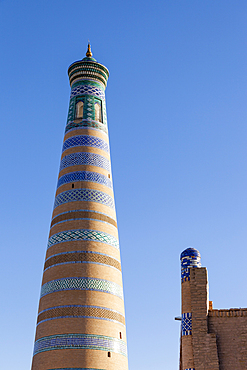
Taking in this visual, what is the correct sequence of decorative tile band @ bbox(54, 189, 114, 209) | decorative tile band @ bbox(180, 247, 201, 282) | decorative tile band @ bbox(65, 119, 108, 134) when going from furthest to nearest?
decorative tile band @ bbox(65, 119, 108, 134) → decorative tile band @ bbox(54, 189, 114, 209) → decorative tile band @ bbox(180, 247, 201, 282)

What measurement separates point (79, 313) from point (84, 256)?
1.61m

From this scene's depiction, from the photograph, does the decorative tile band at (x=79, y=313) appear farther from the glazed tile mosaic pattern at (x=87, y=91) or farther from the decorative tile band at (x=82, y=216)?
the glazed tile mosaic pattern at (x=87, y=91)

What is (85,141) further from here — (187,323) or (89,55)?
(187,323)

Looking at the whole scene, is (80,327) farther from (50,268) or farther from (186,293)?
(186,293)

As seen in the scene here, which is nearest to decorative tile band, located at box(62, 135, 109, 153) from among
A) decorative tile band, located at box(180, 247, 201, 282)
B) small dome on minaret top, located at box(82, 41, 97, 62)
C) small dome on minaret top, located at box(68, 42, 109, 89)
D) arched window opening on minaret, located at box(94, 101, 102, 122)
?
arched window opening on minaret, located at box(94, 101, 102, 122)

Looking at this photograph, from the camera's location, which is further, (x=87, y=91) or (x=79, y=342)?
(x=87, y=91)

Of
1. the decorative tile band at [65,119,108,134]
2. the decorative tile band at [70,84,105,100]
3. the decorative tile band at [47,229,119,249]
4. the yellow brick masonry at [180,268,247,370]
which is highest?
the decorative tile band at [70,84,105,100]

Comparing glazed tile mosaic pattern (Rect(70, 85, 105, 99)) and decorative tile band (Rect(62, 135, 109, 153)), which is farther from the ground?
glazed tile mosaic pattern (Rect(70, 85, 105, 99))

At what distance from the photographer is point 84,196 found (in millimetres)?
14688

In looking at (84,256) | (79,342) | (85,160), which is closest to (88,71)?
(85,160)

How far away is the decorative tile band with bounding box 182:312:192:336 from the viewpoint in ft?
35.0

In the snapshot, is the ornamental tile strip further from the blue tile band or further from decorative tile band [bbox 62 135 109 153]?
the blue tile band

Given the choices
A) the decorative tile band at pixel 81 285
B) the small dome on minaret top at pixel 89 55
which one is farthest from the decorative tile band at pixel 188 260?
the small dome on minaret top at pixel 89 55

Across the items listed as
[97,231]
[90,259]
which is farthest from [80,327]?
[97,231]
